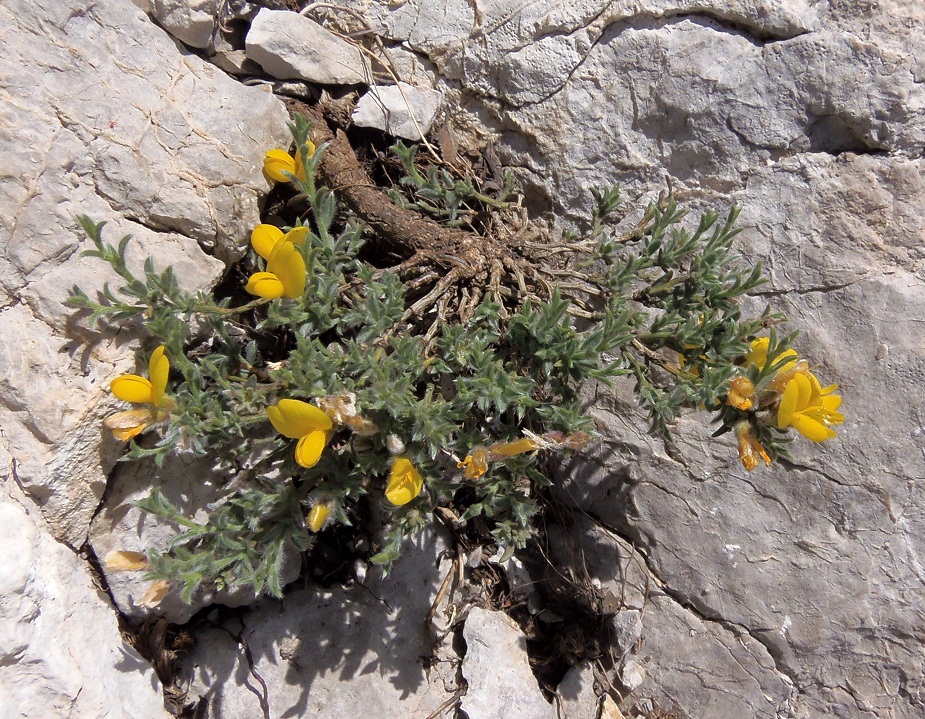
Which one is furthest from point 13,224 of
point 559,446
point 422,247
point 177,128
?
point 559,446

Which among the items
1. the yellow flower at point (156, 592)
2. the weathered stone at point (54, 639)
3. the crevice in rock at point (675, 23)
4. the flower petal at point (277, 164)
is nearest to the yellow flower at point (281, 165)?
the flower petal at point (277, 164)

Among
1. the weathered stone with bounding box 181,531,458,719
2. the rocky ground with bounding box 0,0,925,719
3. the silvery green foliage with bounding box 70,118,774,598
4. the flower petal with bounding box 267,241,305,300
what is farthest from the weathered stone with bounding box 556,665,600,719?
the flower petal with bounding box 267,241,305,300

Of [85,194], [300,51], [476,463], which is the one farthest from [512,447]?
[300,51]

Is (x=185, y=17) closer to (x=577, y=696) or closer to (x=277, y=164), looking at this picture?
(x=277, y=164)

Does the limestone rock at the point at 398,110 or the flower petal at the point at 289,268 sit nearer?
the flower petal at the point at 289,268

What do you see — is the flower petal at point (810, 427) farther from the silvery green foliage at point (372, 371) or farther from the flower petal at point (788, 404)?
the silvery green foliage at point (372, 371)

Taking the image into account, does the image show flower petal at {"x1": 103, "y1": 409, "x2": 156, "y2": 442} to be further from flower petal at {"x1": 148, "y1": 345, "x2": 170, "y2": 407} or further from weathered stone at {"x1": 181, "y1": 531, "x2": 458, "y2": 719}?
weathered stone at {"x1": 181, "y1": 531, "x2": 458, "y2": 719}

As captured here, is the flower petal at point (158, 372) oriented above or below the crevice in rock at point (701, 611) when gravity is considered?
above
